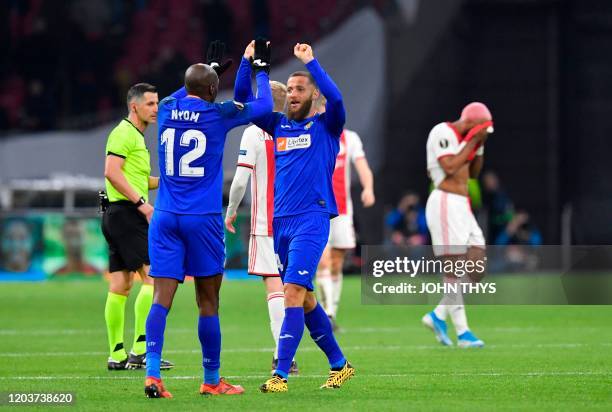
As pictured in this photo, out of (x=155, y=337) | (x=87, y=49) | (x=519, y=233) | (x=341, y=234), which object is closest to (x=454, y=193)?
(x=341, y=234)

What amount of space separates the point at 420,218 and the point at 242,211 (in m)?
4.42

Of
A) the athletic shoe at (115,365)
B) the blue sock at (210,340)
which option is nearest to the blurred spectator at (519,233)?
the athletic shoe at (115,365)

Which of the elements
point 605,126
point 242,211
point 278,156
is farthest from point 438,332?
point 605,126

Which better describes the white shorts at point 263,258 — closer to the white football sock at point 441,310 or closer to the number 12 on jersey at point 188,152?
the number 12 on jersey at point 188,152

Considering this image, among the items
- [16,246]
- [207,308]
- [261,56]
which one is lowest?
[16,246]

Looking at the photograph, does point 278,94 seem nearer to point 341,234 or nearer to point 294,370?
point 294,370

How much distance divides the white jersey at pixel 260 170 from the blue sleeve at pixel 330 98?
1585 millimetres

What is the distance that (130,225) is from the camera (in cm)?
1205

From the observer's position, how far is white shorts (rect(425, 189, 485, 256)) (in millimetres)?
14172

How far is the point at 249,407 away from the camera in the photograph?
8945 mm

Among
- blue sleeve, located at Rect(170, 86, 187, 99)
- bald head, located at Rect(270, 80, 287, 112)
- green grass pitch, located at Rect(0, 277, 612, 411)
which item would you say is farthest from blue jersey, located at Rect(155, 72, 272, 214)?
bald head, located at Rect(270, 80, 287, 112)

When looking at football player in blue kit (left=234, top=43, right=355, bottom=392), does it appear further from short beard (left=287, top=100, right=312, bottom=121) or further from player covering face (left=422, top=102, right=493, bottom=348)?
player covering face (left=422, top=102, right=493, bottom=348)

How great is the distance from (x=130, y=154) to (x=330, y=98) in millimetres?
2766

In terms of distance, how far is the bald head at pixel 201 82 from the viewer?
9.65 metres
